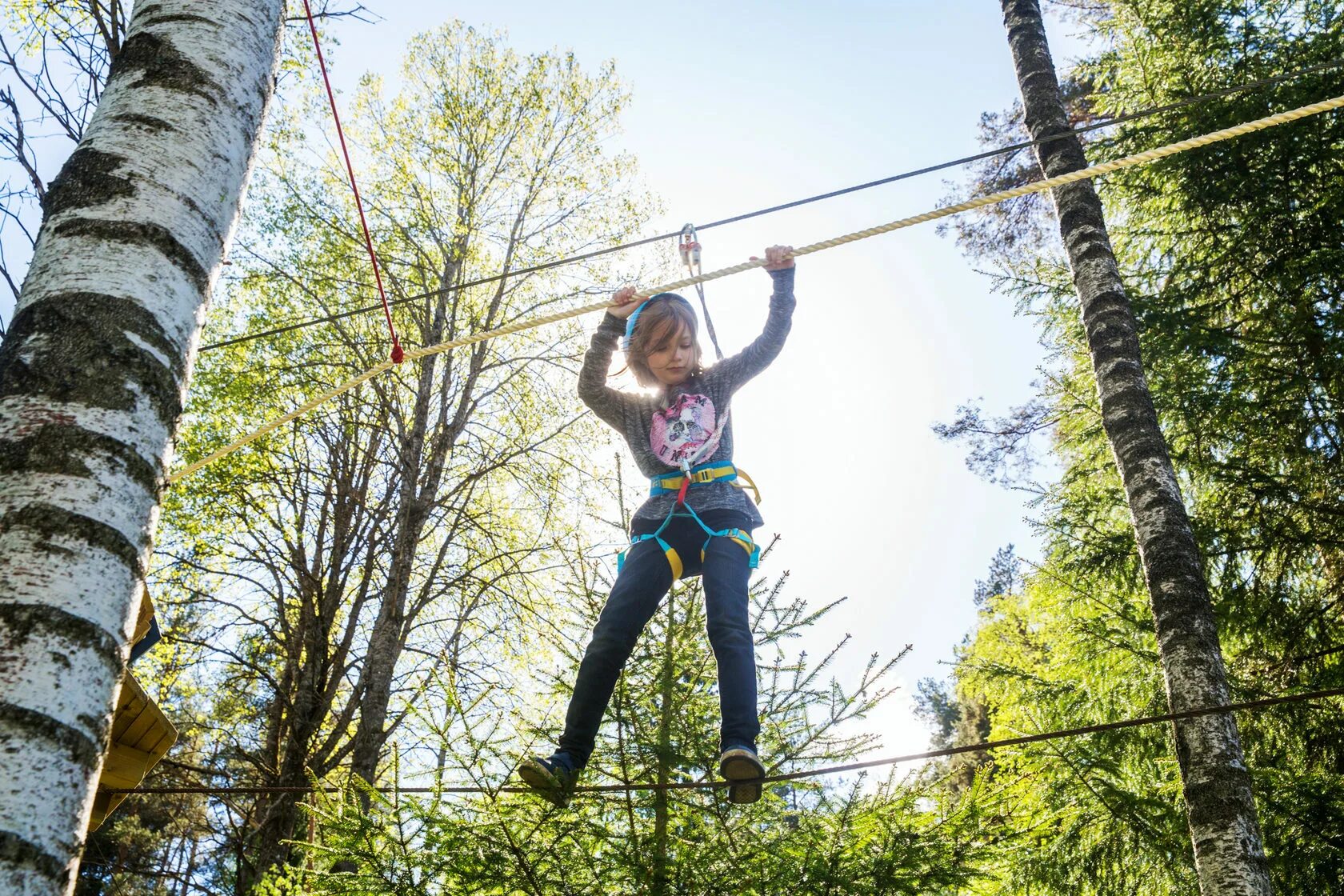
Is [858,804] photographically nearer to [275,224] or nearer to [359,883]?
[359,883]

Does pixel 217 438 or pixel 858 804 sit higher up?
pixel 217 438

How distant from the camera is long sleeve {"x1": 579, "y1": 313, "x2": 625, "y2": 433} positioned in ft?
11.4

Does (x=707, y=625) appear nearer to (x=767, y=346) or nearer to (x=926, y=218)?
(x=767, y=346)

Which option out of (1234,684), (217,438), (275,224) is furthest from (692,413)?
(275,224)

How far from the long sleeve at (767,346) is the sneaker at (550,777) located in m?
1.48

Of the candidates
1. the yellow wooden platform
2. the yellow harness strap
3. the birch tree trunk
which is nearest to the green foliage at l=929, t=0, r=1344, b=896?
the yellow harness strap

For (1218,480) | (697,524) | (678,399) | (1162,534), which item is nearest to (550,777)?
(697,524)

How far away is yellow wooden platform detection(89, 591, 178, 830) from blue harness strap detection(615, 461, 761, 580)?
62.3 inches

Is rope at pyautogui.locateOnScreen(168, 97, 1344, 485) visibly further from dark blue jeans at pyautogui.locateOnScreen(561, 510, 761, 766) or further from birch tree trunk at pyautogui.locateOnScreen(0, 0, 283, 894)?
birch tree trunk at pyautogui.locateOnScreen(0, 0, 283, 894)

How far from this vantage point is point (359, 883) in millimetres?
3580

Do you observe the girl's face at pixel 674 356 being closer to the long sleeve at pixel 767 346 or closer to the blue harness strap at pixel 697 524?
the long sleeve at pixel 767 346

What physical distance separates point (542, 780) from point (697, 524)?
957 mm

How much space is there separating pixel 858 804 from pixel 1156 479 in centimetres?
186

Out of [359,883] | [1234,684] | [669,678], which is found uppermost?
[1234,684]
